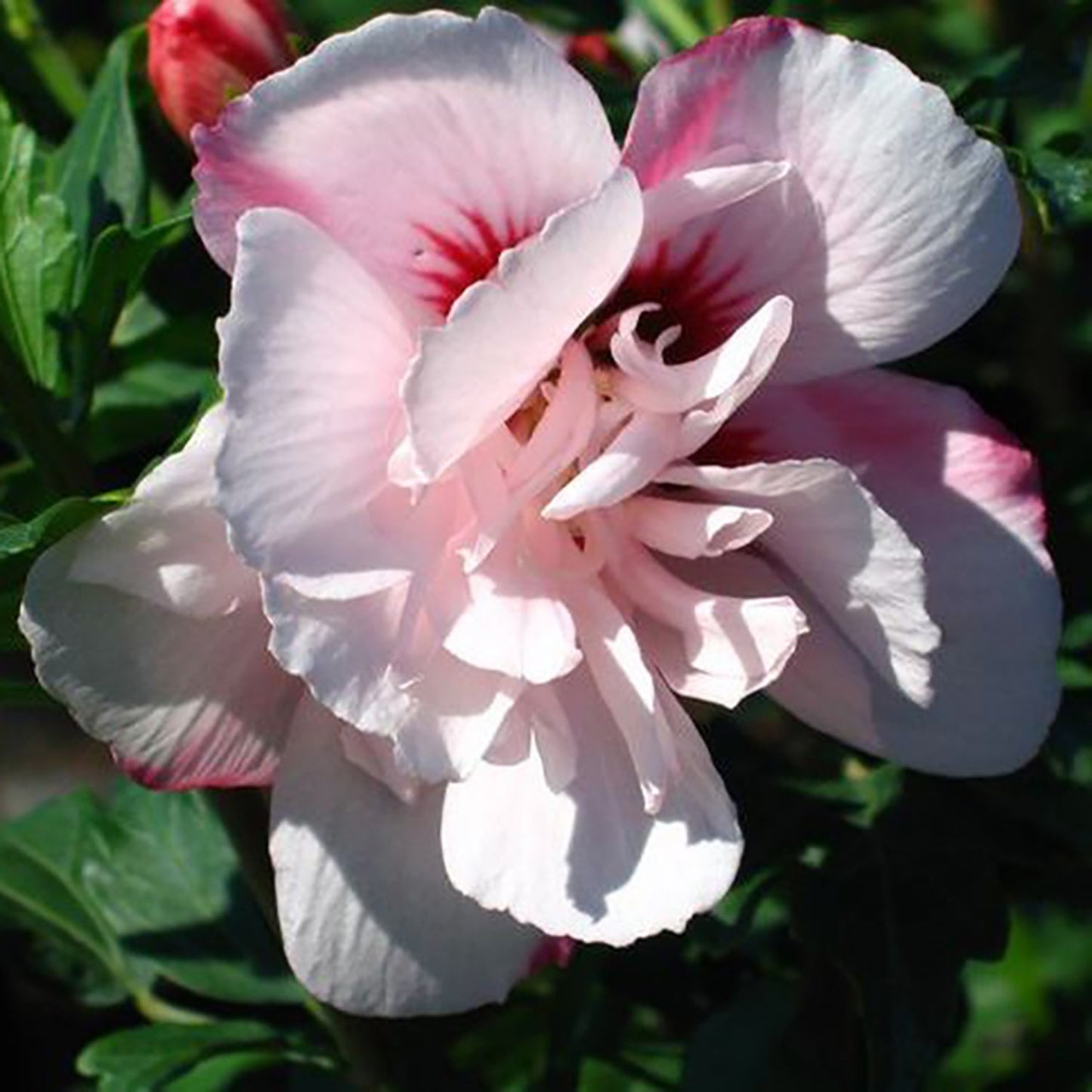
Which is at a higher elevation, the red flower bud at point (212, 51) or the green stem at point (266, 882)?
the red flower bud at point (212, 51)

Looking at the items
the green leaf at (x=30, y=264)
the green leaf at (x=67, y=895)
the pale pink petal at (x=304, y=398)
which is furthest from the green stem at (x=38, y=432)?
the green leaf at (x=67, y=895)

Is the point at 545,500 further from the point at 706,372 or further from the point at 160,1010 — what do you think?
the point at 160,1010

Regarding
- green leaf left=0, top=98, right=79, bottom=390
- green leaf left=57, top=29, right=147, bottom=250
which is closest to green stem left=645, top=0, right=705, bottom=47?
green leaf left=57, top=29, right=147, bottom=250

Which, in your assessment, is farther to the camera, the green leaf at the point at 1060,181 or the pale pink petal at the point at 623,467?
the green leaf at the point at 1060,181

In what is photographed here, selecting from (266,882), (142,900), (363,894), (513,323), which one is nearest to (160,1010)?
(142,900)

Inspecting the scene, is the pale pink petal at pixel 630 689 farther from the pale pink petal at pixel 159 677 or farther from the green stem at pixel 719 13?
the green stem at pixel 719 13

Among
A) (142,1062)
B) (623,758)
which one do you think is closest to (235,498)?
(623,758)
